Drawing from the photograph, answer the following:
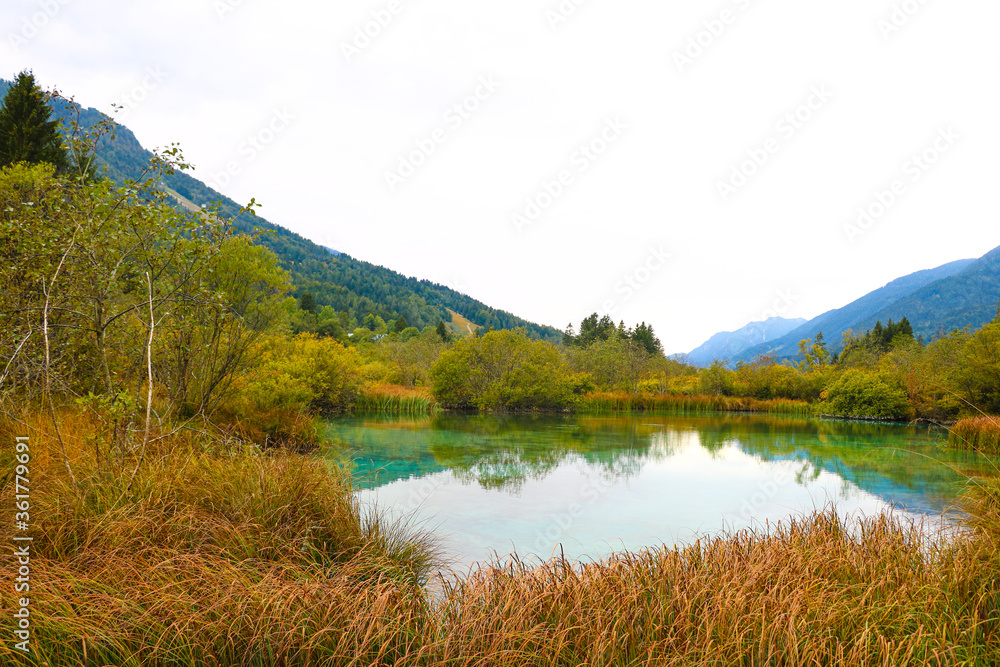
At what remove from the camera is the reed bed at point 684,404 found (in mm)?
30750

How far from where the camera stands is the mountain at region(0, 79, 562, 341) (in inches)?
3406

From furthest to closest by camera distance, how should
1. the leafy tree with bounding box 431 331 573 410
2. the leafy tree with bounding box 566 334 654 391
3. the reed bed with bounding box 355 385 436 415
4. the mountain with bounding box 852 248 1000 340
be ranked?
the mountain with bounding box 852 248 1000 340, the leafy tree with bounding box 566 334 654 391, the leafy tree with bounding box 431 331 573 410, the reed bed with bounding box 355 385 436 415

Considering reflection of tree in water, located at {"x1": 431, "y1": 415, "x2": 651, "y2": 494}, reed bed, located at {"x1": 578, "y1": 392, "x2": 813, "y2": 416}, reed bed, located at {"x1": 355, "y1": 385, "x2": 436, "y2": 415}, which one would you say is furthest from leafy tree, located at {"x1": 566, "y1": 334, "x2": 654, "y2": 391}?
reflection of tree in water, located at {"x1": 431, "y1": 415, "x2": 651, "y2": 494}

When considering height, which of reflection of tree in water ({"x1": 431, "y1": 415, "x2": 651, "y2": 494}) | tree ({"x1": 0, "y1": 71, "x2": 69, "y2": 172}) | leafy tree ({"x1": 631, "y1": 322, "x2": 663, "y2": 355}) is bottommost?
reflection of tree in water ({"x1": 431, "y1": 415, "x2": 651, "y2": 494})

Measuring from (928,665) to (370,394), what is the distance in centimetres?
2327

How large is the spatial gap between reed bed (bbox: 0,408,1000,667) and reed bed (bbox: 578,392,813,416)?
84.1ft

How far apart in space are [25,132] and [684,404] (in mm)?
32585

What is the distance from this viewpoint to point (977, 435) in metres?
14.2

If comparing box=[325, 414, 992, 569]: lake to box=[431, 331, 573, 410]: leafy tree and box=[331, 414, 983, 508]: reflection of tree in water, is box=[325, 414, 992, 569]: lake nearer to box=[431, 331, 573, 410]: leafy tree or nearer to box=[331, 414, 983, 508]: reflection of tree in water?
box=[331, 414, 983, 508]: reflection of tree in water

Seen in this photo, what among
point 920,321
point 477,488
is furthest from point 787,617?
point 920,321

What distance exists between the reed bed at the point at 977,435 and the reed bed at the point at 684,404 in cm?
1625

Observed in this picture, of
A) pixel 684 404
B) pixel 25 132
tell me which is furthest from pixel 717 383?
pixel 25 132

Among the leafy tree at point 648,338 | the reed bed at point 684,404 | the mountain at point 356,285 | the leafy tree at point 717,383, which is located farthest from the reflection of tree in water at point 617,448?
the mountain at point 356,285

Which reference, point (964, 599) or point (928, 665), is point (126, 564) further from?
point (964, 599)
